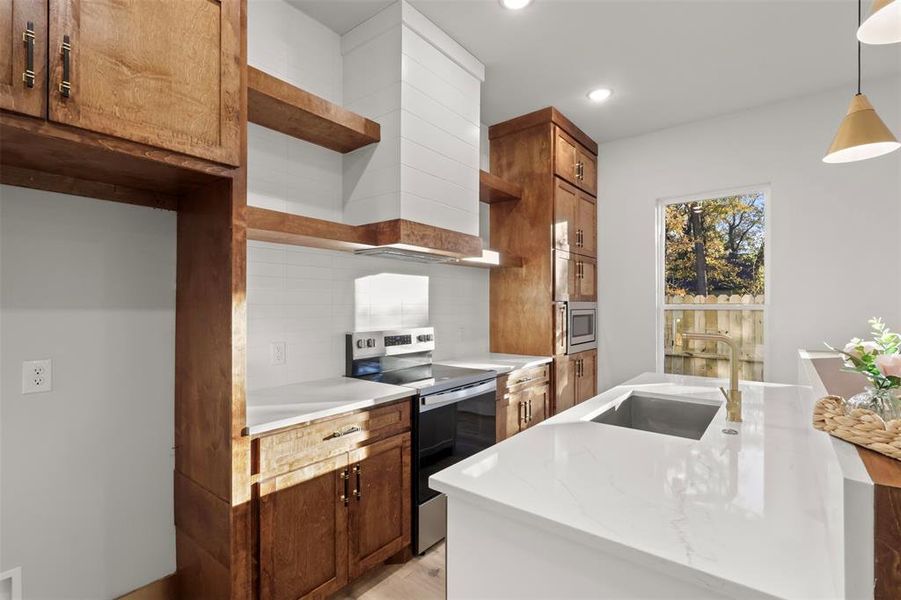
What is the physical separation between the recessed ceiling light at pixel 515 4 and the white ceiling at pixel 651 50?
46 mm

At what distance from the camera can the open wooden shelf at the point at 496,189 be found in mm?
3232

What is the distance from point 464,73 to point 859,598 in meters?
2.85

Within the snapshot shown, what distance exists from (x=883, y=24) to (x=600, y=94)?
2053 mm

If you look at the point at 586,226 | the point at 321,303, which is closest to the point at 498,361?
the point at 321,303

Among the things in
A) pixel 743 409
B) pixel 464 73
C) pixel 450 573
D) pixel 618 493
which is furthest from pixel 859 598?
pixel 464 73

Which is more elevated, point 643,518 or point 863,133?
point 863,133

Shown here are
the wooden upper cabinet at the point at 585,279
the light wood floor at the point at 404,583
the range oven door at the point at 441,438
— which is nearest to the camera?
the light wood floor at the point at 404,583

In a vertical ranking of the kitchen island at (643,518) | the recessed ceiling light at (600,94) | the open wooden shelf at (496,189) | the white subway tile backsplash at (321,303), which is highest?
the recessed ceiling light at (600,94)

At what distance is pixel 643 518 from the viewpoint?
0.93m

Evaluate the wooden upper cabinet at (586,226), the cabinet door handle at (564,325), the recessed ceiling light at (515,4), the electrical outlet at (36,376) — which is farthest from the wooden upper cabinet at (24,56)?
the wooden upper cabinet at (586,226)

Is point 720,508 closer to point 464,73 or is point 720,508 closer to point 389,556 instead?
point 389,556

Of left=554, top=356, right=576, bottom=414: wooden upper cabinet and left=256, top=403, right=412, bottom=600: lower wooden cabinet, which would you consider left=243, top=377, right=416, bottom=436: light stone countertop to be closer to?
left=256, top=403, right=412, bottom=600: lower wooden cabinet

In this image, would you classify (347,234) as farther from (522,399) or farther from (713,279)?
(713,279)

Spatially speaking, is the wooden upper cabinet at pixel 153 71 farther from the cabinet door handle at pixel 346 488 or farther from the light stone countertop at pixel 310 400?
the cabinet door handle at pixel 346 488
